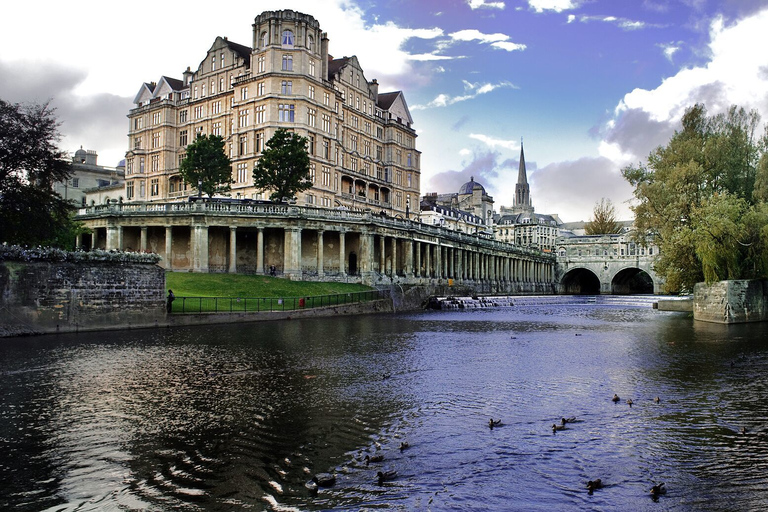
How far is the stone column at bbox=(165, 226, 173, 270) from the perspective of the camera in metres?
57.0

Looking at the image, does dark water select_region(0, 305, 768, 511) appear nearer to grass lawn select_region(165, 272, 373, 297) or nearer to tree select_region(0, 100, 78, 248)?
tree select_region(0, 100, 78, 248)

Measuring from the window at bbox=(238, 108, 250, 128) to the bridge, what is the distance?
79.8 metres

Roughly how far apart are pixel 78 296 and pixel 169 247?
2580 cm

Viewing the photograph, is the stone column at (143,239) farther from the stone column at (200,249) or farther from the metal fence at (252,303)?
the metal fence at (252,303)

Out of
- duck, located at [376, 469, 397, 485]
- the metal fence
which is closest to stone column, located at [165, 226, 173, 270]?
the metal fence

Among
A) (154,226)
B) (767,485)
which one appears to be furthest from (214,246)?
(767,485)

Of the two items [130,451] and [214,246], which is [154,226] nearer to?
[214,246]

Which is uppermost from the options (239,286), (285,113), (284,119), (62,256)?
(285,113)

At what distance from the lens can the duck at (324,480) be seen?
31.0 feet

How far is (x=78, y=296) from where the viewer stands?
3184 cm

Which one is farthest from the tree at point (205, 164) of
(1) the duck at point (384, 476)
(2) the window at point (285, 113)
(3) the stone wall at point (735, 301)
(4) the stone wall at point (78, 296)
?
(1) the duck at point (384, 476)

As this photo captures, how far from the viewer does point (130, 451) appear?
1115 centimetres

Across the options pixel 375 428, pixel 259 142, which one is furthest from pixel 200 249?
pixel 375 428

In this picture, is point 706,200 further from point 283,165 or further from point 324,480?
point 324,480
